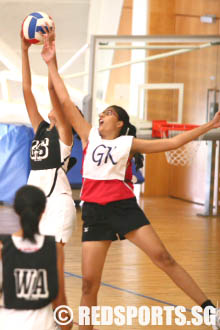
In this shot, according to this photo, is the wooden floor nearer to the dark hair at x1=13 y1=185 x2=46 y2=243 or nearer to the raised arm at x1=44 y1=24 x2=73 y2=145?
the raised arm at x1=44 y1=24 x2=73 y2=145

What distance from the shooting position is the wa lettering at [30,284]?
239cm

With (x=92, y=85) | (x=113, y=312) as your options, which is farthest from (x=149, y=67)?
(x=113, y=312)

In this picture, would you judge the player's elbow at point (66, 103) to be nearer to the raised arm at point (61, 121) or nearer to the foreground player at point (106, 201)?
the foreground player at point (106, 201)

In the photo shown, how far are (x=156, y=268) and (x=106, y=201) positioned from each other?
103 inches

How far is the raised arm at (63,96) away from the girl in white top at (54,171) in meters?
0.12

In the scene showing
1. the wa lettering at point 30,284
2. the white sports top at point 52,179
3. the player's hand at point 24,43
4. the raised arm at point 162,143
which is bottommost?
the wa lettering at point 30,284

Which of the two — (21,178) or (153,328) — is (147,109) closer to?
(21,178)

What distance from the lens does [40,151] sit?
146 inches

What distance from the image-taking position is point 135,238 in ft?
11.8

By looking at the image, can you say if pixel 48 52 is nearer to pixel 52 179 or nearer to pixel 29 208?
pixel 52 179

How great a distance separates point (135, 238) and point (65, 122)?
83 centimetres

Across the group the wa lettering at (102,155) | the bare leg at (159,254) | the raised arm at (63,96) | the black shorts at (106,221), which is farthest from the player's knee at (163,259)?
the raised arm at (63,96)

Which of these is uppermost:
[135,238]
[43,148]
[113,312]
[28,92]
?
[28,92]

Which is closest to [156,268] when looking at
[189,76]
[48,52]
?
[48,52]
